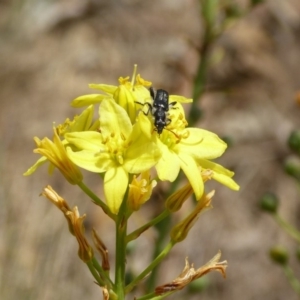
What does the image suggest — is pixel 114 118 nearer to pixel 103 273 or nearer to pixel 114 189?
→ pixel 114 189

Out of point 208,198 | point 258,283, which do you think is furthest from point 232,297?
point 208,198

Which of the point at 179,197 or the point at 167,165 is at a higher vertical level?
the point at 167,165

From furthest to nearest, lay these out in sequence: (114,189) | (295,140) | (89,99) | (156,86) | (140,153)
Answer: (156,86) → (295,140) → (89,99) → (140,153) → (114,189)

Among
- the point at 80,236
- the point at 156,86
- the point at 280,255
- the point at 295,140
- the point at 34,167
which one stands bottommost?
the point at 156,86

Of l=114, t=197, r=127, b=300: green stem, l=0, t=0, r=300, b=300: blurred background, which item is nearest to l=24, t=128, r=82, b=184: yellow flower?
l=114, t=197, r=127, b=300: green stem

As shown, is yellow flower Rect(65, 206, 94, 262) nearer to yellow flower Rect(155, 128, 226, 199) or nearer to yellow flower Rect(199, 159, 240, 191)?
yellow flower Rect(155, 128, 226, 199)

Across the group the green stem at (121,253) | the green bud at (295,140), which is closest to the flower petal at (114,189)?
the green stem at (121,253)

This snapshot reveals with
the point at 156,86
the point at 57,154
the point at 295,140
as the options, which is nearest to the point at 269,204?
the point at 295,140

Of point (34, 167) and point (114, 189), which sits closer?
point (114, 189)
